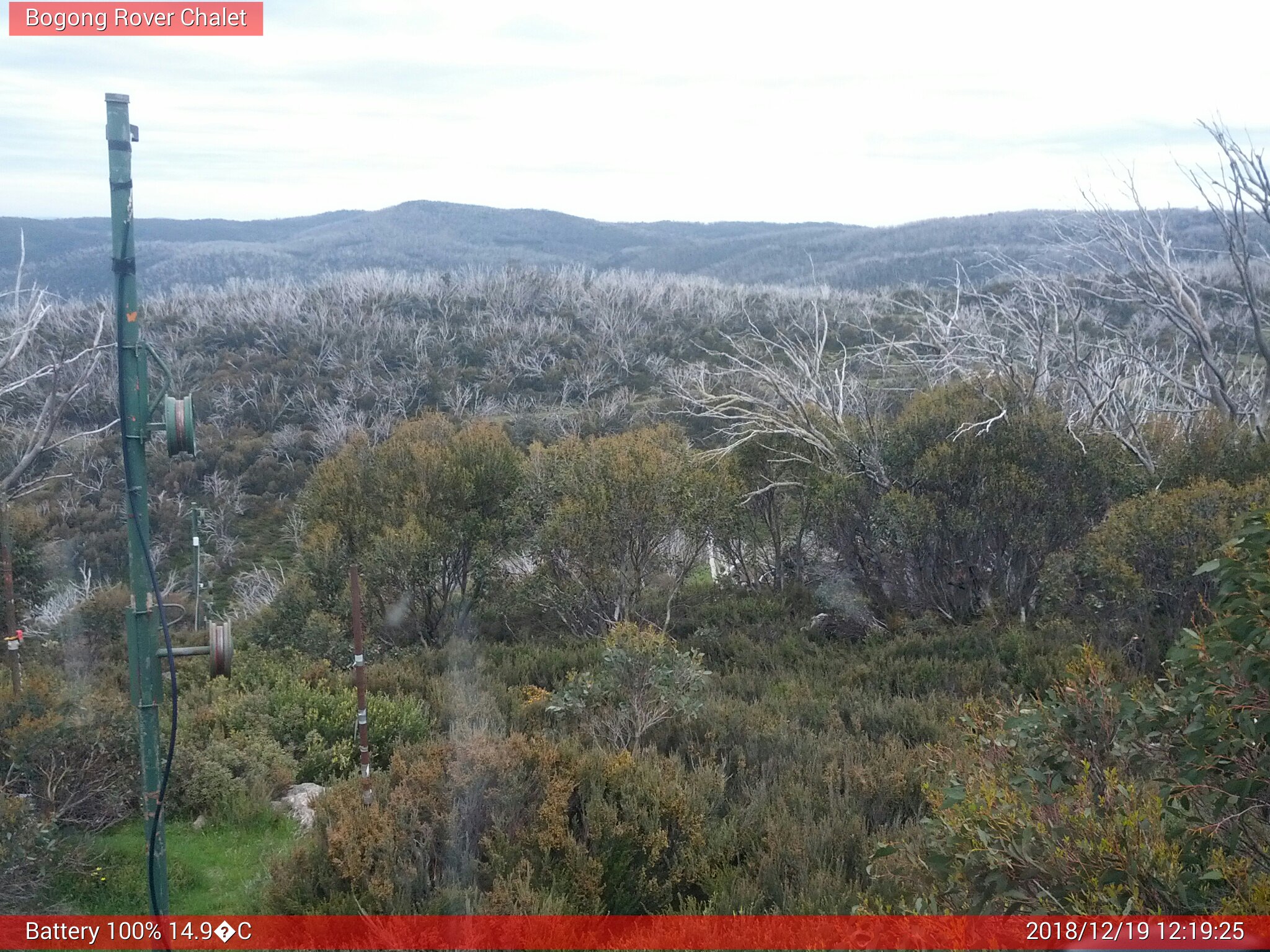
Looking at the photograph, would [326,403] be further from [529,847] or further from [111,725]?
[529,847]

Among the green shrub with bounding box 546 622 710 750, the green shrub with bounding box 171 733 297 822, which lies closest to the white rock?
the green shrub with bounding box 171 733 297 822

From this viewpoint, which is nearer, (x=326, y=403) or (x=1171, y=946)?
(x=1171, y=946)

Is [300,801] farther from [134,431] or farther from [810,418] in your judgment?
[810,418]

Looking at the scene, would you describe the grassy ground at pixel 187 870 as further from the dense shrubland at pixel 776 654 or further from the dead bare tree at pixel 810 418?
the dead bare tree at pixel 810 418

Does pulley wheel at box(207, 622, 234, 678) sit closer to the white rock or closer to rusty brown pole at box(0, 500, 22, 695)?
the white rock

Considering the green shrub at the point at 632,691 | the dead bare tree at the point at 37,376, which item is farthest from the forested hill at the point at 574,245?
the green shrub at the point at 632,691

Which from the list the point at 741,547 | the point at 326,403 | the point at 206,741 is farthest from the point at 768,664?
the point at 326,403
